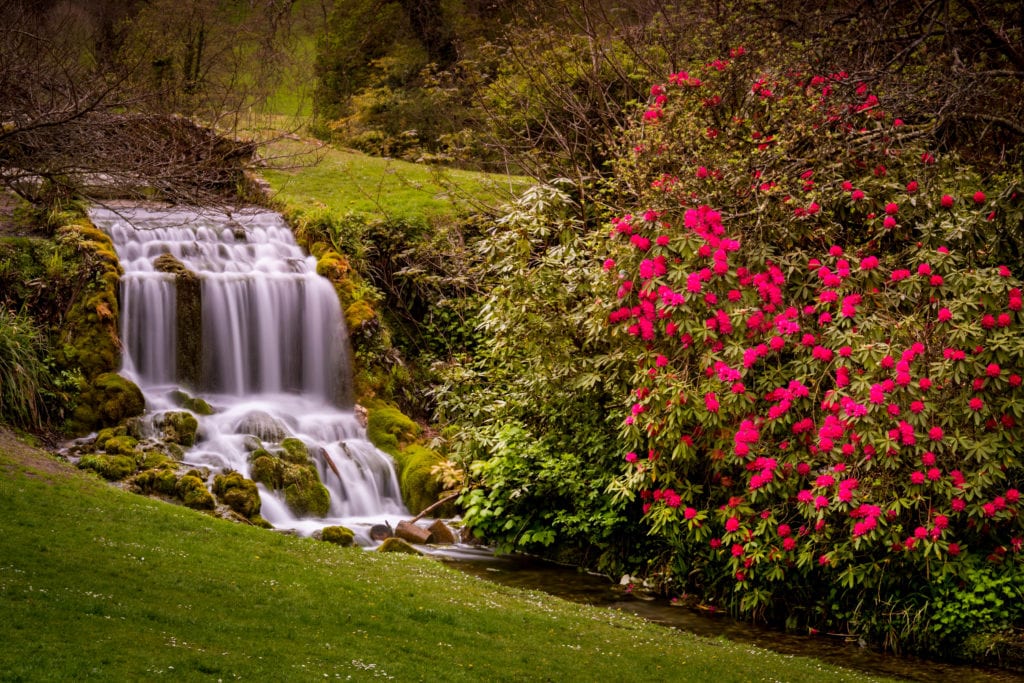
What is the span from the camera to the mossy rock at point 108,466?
15953mm

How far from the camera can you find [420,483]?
61.4 feet

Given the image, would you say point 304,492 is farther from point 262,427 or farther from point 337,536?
point 262,427

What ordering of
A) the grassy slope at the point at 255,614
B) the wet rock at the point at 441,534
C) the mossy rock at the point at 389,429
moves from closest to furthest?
the grassy slope at the point at 255,614, the wet rock at the point at 441,534, the mossy rock at the point at 389,429

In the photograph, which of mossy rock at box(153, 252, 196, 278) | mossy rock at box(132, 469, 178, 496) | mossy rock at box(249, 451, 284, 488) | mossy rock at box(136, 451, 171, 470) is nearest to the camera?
mossy rock at box(132, 469, 178, 496)

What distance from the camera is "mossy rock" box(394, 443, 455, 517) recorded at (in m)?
18.5

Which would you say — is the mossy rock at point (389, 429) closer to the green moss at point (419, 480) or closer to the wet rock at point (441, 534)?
the green moss at point (419, 480)

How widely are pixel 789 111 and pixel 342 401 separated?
42.8 ft

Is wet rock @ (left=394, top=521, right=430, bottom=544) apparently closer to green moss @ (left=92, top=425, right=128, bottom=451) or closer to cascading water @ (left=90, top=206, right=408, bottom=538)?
cascading water @ (left=90, top=206, right=408, bottom=538)

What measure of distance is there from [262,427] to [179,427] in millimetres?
1700

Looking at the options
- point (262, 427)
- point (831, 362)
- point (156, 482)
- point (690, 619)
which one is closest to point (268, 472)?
point (262, 427)

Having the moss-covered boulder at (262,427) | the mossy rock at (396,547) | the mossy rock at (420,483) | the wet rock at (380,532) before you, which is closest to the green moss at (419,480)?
the mossy rock at (420,483)

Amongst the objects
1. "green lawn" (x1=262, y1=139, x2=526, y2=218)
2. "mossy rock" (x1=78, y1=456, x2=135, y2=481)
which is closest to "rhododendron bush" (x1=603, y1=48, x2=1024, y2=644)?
"mossy rock" (x1=78, y1=456, x2=135, y2=481)

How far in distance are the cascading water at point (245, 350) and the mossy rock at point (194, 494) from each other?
147 cm

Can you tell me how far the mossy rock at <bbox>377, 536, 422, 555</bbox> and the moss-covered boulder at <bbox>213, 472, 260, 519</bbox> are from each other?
2277mm
